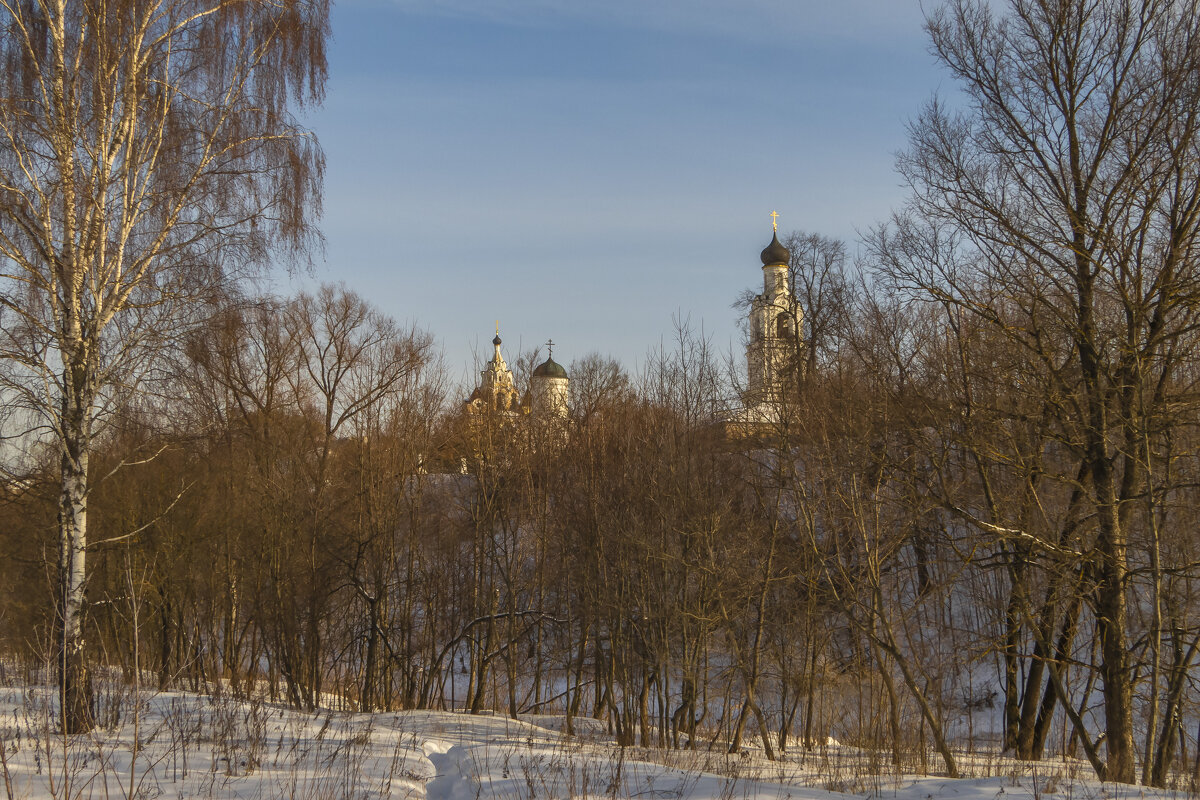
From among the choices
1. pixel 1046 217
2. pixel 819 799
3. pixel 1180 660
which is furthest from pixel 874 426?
pixel 819 799

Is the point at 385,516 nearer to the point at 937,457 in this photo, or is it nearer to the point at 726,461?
the point at 726,461

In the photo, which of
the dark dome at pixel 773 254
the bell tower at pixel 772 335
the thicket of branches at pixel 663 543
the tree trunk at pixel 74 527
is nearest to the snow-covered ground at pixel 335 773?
the tree trunk at pixel 74 527

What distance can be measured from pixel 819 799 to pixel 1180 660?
238 inches

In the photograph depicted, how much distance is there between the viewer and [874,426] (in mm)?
13172

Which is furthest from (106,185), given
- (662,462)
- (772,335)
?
(772,335)

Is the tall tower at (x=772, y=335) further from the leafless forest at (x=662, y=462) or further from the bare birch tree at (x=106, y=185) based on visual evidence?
the bare birch tree at (x=106, y=185)

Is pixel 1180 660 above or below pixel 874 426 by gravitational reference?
below

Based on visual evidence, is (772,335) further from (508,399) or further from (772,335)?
(508,399)

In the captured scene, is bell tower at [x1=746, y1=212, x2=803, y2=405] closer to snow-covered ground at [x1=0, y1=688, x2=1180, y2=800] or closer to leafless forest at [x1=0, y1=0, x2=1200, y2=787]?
leafless forest at [x1=0, y1=0, x2=1200, y2=787]

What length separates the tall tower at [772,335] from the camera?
15.9m

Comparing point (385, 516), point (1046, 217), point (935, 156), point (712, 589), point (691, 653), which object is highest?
point (935, 156)

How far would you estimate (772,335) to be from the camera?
26719 mm

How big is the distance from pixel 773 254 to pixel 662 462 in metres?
29.4

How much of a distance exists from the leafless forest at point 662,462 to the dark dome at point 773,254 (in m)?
22.1
